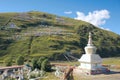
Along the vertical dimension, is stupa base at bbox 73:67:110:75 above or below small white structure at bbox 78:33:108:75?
below

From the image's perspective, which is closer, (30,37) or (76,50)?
(76,50)

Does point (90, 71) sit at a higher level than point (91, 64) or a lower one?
lower

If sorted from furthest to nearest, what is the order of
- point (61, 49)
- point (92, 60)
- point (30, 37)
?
point (30, 37) < point (61, 49) < point (92, 60)

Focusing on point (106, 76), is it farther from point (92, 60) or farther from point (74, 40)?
point (74, 40)

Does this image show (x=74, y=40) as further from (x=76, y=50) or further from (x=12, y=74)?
(x=12, y=74)

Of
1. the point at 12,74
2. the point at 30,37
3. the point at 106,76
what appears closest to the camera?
the point at 106,76

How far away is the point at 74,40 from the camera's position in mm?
188375

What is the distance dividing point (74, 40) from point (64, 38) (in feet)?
23.8

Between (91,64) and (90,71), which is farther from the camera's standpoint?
(91,64)

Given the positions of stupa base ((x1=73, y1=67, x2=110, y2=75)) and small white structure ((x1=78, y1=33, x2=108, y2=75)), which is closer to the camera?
stupa base ((x1=73, y1=67, x2=110, y2=75))

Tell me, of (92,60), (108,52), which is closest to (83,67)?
(92,60)

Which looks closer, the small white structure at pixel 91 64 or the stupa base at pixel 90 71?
the stupa base at pixel 90 71

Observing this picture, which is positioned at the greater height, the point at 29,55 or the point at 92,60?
the point at 92,60

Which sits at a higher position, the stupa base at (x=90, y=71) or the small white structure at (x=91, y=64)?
the small white structure at (x=91, y=64)
